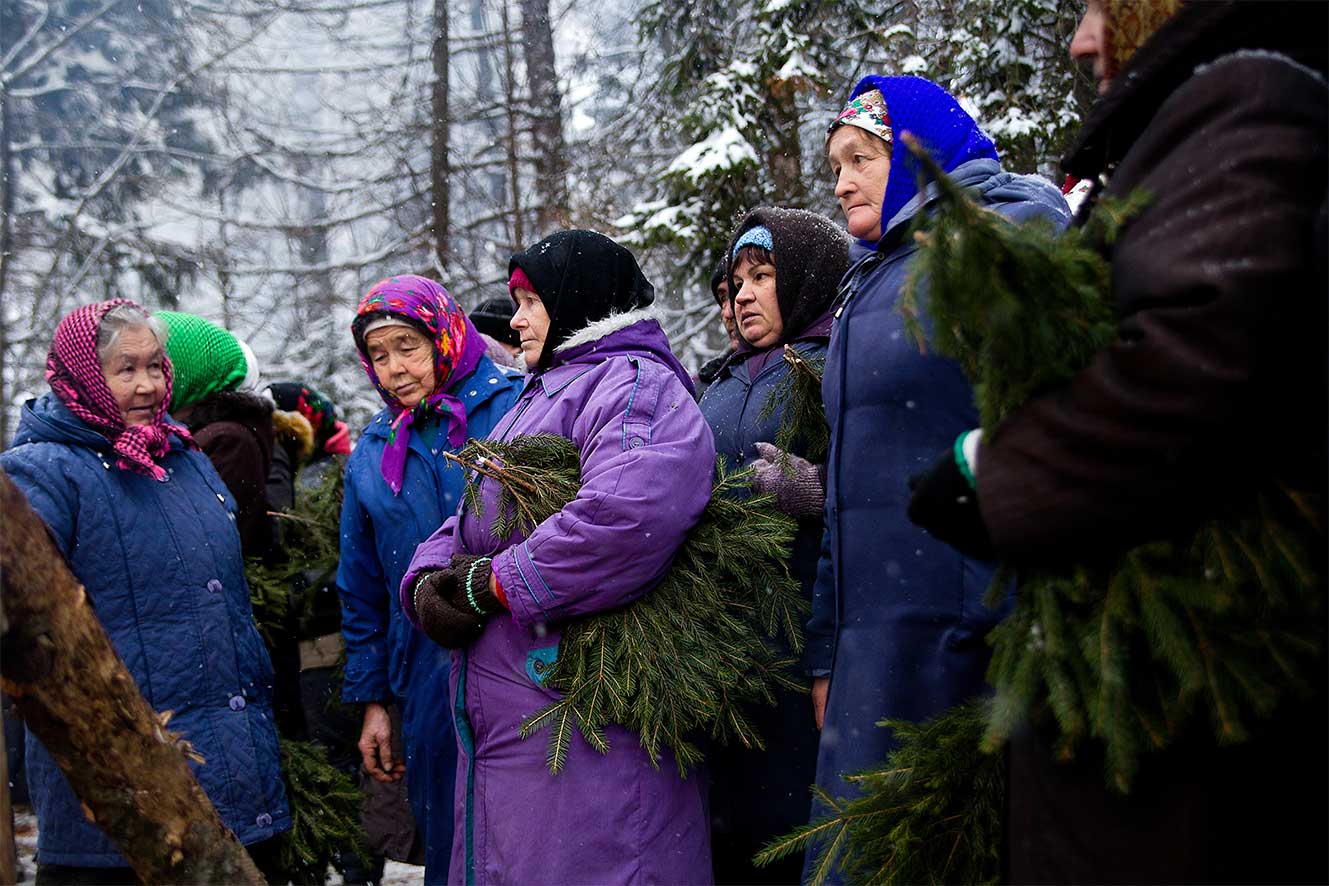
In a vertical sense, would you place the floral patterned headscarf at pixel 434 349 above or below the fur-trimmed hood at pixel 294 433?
above

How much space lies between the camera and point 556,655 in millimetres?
2938

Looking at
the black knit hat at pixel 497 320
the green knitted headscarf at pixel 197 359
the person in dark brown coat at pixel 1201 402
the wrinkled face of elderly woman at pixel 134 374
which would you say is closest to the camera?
the person in dark brown coat at pixel 1201 402

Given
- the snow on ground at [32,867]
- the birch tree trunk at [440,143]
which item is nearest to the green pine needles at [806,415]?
the snow on ground at [32,867]

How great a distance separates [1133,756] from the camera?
150 centimetres

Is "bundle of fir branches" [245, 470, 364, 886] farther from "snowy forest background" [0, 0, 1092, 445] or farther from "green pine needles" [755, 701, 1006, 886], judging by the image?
"snowy forest background" [0, 0, 1092, 445]

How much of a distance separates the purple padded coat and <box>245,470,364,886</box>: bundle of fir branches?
1083 millimetres

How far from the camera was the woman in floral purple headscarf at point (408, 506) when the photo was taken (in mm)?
3902

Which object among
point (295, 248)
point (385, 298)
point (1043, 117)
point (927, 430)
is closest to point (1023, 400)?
point (927, 430)

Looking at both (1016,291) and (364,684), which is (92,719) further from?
(1016,291)

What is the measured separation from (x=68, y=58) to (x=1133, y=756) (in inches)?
671

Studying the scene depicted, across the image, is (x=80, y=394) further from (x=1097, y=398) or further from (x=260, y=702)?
(x=1097, y=398)

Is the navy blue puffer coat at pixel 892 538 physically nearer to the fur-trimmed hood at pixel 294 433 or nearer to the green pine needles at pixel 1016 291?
the green pine needles at pixel 1016 291

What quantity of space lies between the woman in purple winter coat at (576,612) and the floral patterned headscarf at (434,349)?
0.87 meters

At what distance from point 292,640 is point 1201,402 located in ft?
14.4
